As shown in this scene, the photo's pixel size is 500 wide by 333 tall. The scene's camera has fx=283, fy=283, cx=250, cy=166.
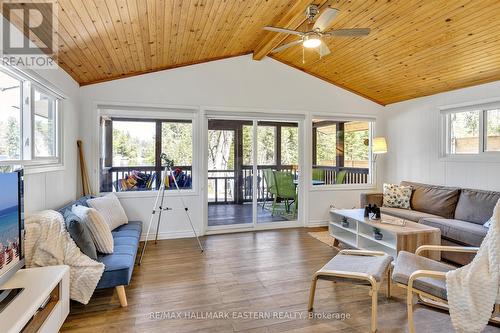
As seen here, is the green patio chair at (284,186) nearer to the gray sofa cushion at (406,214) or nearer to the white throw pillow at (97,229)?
the gray sofa cushion at (406,214)

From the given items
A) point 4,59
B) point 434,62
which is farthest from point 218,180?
A: point 434,62

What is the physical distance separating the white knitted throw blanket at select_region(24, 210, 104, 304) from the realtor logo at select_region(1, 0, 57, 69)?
1.28 m

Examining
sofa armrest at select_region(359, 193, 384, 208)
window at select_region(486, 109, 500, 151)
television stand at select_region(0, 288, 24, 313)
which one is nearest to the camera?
television stand at select_region(0, 288, 24, 313)

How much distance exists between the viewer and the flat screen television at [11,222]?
5.63 feet

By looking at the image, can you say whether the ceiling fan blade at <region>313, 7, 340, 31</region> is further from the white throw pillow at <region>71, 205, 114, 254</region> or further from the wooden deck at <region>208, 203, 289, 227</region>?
the wooden deck at <region>208, 203, 289, 227</region>

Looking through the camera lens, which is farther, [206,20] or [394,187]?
[394,187]

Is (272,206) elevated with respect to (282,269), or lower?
elevated

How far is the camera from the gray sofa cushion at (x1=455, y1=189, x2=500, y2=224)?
355cm

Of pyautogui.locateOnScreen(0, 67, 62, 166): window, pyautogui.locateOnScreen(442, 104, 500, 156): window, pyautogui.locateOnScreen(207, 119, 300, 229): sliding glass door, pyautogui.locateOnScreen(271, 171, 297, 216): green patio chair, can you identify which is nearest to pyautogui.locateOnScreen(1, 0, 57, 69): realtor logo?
pyautogui.locateOnScreen(0, 67, 62, 166): window

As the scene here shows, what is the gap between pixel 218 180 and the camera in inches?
193

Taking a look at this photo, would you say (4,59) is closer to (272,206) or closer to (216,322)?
(216,322)

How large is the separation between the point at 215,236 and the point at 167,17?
10.4 feet

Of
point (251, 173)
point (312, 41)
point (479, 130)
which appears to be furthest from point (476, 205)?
point (251, 173)

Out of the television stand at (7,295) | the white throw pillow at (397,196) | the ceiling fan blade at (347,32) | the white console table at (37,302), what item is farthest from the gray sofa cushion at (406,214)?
the television stand at (7,295)
